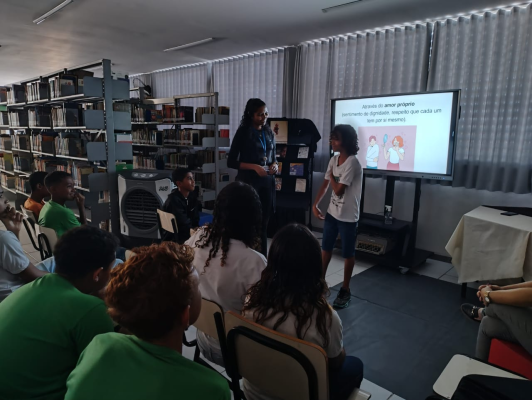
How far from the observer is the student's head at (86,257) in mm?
1224

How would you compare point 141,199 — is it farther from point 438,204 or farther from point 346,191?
point 438,204

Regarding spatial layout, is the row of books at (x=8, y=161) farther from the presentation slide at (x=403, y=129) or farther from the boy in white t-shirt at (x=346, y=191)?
the boy in white t-shirt at (x=346, y=191)

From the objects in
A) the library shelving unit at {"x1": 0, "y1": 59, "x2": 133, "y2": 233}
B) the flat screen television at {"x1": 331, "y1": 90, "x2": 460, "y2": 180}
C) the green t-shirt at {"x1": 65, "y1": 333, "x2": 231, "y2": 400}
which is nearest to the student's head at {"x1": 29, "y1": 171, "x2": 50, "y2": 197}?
the library shelving unit at {"x1": 0, "y1": 59, "x2": 133, "y2": 233}

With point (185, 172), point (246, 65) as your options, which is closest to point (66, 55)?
point (246, 65)

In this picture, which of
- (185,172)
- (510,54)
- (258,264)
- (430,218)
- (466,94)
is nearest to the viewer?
(258,264)

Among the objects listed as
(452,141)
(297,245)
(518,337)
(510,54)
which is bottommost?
(518,337)

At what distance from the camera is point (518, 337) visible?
160 cm

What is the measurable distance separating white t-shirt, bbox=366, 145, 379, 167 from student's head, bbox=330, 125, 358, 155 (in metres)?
1.29

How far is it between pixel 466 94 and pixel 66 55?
21.2 feet

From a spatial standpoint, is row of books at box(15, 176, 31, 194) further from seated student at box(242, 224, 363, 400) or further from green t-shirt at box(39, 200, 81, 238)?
seated student at box(242, 224, 363, 400)

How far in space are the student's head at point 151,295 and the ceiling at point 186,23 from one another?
334cm

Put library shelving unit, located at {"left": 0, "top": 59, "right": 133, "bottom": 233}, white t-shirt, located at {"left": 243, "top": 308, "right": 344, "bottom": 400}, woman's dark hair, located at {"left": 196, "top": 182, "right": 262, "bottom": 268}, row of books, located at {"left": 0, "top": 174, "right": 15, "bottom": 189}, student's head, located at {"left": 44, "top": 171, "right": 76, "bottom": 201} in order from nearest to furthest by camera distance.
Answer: white t-shirt, located at {"left": 243, "top": 308, "right": 344, "bottom": 400}, woman's dark hair, located at {"left": 196, "top": 182, "right": 262, "bottom": 268}, student's head, located at {"left": 44, "top": 171, "right": 76, "bottom": 201}, library shelving unit, located at {"left": 0, "top": 59, "right": 133, "bottom": 233}, row of books, located at {"left": 0, "top": 174, "right": 15, "bottom": 189}

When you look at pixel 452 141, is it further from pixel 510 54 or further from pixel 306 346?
pixel 306 346

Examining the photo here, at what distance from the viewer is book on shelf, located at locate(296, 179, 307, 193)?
472cm
